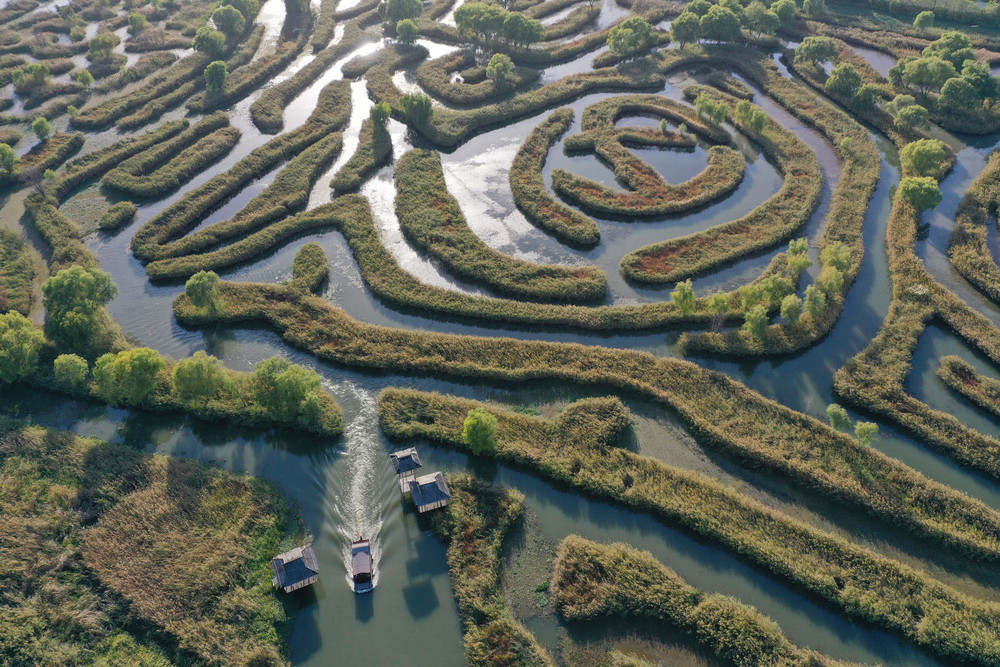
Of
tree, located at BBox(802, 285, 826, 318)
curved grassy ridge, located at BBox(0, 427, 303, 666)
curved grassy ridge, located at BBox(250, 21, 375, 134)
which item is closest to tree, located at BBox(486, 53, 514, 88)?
curved grassy ridge, located at BBox(250, 21, 375, 134)

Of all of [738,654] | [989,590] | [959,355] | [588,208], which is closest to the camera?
[738,654]

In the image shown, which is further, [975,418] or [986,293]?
[986,293]

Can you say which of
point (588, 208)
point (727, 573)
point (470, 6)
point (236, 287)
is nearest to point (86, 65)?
point (470, 6)

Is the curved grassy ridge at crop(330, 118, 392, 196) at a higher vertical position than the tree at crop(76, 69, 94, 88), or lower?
lower

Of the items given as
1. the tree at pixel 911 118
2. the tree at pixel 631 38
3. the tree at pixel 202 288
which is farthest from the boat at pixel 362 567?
the tree at pixel 631 38

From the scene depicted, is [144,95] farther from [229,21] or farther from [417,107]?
[417,107]

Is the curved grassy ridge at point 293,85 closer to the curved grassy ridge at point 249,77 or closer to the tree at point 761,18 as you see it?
the curved grassy ridge at point 249,77

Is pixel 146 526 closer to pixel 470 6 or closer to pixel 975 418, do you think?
pixel 975 418

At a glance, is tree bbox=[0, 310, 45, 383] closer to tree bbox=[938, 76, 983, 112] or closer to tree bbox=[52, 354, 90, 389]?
tree bbox=[52, 354, 90, 389]
